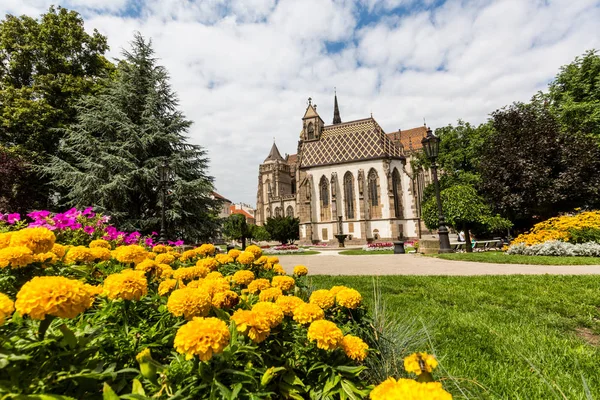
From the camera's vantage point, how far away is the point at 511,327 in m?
3.15

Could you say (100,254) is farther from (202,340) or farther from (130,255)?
(202,340)

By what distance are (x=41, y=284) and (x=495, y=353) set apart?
10.8 ft

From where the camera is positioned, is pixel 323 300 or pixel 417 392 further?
pixel 323 300

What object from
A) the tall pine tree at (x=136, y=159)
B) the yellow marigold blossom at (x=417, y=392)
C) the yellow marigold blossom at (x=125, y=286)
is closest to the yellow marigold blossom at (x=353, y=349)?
the yellow marigold blossom at (x=417, y=392)

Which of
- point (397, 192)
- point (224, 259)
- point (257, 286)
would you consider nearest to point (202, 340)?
point (257, 286)

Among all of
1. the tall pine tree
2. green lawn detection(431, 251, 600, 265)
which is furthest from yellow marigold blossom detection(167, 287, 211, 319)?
the tall pine tree

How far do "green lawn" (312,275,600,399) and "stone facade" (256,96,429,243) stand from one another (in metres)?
29.7

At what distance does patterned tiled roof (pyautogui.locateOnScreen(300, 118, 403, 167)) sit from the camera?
3781 cm

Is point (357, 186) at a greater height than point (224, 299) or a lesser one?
greater

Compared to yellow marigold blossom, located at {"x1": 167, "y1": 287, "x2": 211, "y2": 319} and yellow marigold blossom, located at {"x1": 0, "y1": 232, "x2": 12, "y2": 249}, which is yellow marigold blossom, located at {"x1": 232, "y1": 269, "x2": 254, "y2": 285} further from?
yellow marigold blossom, located at {"x1": 0, "y1": 232, "x2": 12, "y2": 249}

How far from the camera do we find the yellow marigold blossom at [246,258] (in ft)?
9.13

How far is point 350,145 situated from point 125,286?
40046 mm

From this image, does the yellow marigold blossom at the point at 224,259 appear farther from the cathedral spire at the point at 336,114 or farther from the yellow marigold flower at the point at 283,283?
the cathedral spire at the point at 336,114

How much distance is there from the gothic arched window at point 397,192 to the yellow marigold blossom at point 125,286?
1431 inches
